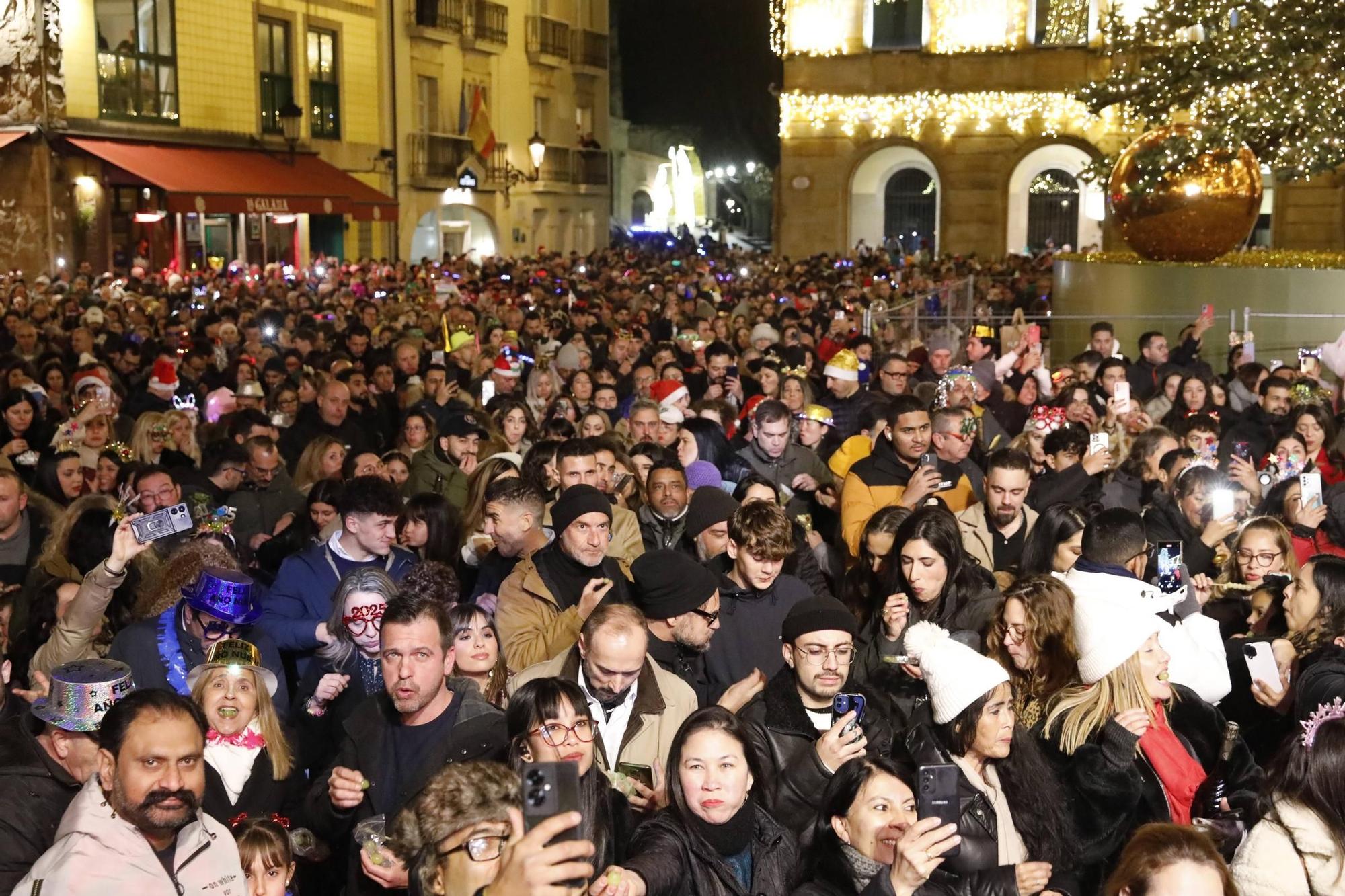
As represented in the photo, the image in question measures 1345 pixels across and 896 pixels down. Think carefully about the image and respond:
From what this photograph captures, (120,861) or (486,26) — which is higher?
(486,26)

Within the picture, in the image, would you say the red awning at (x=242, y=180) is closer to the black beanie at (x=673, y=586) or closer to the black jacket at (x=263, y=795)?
the black beanie at (x=673, y=586)

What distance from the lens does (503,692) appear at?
578cm

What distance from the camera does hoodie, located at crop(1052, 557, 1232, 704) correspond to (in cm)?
534

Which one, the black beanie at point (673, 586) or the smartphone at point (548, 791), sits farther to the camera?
the black beanie at point (673, 586)

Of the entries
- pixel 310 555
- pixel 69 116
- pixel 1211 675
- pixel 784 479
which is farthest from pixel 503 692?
pixel 69 116

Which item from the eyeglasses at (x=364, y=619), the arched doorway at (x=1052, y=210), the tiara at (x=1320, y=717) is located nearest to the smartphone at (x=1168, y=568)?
A: the tiara at (x=1320, y=717)

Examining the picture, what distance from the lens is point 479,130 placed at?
120ft

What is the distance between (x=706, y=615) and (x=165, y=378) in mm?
7701

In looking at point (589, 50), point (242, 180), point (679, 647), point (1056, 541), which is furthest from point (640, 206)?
point (679, 647)

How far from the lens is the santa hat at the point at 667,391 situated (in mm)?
11062

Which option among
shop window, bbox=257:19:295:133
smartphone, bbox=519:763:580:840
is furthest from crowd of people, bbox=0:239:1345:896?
shop window, bbox=257:19:295:133

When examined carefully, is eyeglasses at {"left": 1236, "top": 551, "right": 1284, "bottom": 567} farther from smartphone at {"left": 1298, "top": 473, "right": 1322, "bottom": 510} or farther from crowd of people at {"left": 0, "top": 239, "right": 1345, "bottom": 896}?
smartphone at {"left": 1298, "top": 473, "right": 1322, "bottom": 510}

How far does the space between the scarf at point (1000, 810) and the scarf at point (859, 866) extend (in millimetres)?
573

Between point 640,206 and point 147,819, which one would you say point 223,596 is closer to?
point 147,819
